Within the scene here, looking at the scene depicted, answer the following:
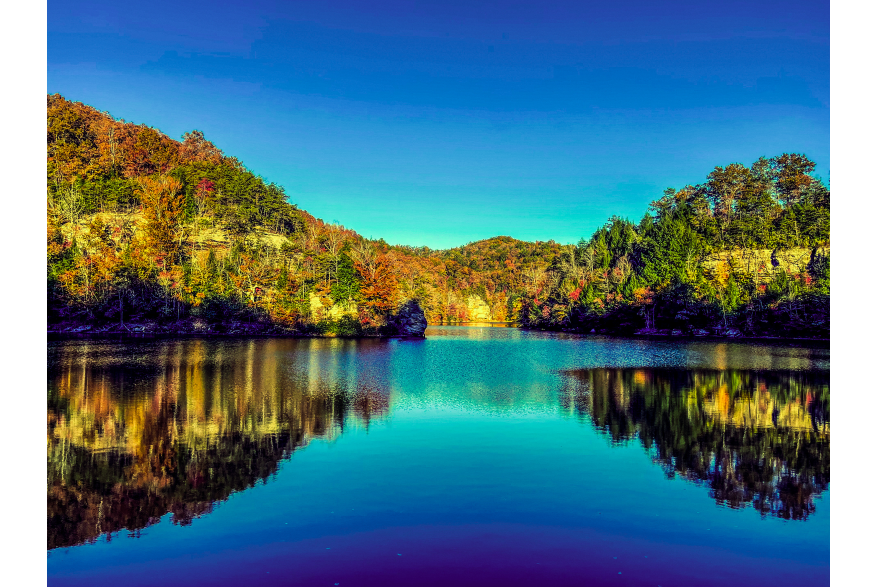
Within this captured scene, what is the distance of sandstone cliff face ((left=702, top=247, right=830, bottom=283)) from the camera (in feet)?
192

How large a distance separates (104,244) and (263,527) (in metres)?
58.6

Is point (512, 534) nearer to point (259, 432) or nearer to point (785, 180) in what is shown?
point (259, 432)

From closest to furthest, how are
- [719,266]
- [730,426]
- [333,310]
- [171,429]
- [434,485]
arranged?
[434,485], [171,429], [730,426], [333,310], [719,266]

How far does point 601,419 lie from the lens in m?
13.8

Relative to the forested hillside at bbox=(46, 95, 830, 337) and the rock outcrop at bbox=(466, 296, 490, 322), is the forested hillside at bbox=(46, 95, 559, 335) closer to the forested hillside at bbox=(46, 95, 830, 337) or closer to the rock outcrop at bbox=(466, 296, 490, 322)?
the forested hillside at bbox=(46, 95, 830, 337)

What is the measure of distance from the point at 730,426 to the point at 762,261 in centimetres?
6140

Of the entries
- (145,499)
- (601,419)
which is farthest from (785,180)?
(145,499)

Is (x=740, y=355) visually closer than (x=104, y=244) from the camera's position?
Yes

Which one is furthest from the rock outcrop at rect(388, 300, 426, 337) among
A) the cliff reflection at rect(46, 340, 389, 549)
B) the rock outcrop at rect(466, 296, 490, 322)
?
the rock outcrop at rect(466, 296, 490, 322)

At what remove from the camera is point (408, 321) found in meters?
55.2

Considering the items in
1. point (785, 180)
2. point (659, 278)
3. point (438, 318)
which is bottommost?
point (438, 318)

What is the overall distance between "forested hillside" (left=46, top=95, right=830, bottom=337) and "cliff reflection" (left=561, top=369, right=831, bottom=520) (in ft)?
122

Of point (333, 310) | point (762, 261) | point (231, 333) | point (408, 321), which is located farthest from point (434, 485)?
point (762, 261)

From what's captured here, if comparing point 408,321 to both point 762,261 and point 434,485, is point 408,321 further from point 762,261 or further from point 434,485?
point 434,485
